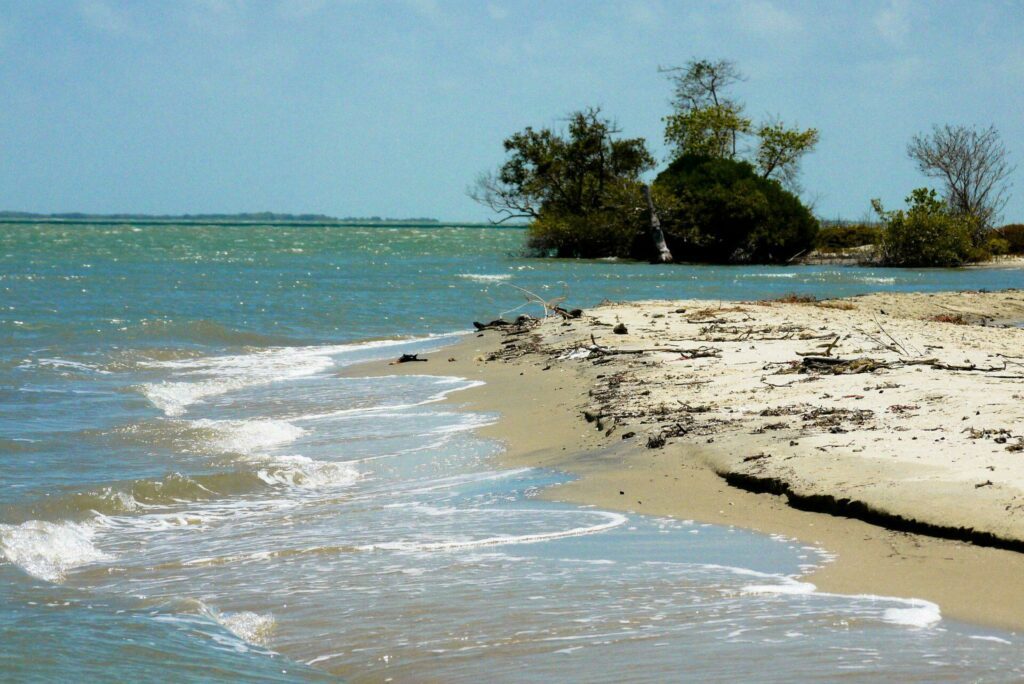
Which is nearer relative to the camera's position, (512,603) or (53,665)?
(53,665)

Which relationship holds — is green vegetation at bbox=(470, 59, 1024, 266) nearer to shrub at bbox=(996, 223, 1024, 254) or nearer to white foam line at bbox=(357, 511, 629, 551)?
shrub at bbox=(996, 223, 1024, 254)

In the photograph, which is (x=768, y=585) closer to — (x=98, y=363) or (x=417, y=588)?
(x=417, y=588)

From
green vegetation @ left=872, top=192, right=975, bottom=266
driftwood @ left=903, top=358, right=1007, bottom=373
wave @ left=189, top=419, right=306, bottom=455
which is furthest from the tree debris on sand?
green vegetation @ left=872, top=192, right=975, bottom=266

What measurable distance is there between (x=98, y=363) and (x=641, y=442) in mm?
10875

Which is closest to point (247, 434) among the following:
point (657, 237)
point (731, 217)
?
point (657, 237)

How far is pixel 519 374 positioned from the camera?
12.6 metres

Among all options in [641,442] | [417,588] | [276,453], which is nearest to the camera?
[417,588]

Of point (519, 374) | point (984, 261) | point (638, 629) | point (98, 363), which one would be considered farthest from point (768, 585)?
point (984, 261)

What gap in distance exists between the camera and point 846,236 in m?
55.2

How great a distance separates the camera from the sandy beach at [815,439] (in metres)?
5.03

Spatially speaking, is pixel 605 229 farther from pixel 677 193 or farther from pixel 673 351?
pixel 673 351

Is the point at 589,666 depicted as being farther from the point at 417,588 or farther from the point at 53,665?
the point at 53,665

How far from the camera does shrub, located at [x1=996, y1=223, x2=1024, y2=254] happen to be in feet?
167

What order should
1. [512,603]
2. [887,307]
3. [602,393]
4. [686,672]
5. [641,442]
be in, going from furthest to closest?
[887,307] → [602,393] → [641,442] → [512,603] → [686,672]
